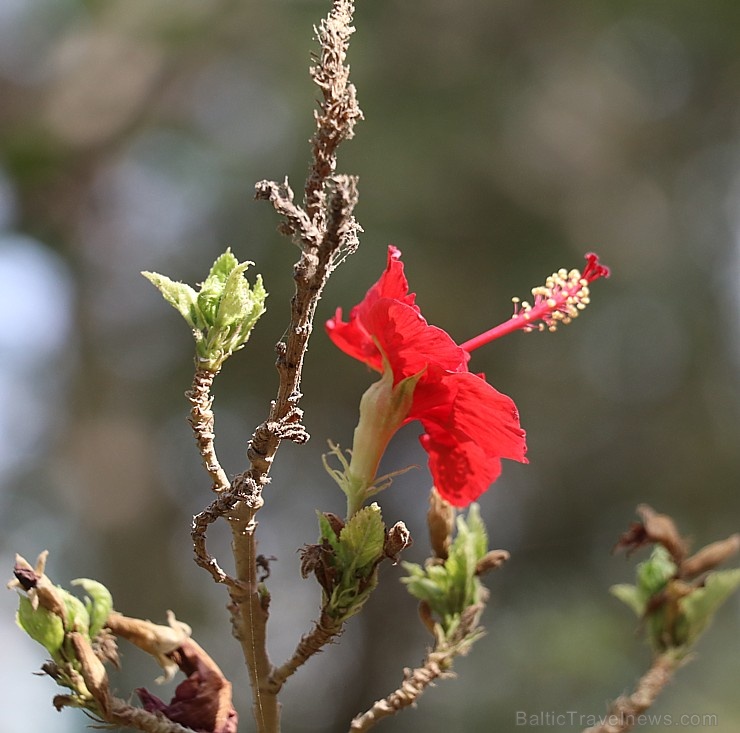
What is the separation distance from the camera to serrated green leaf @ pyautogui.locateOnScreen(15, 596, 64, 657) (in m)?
0.79

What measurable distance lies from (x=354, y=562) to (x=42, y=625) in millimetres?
287

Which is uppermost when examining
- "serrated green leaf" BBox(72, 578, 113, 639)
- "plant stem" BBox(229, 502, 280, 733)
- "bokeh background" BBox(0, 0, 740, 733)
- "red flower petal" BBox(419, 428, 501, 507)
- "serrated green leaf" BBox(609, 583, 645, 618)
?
"bokeh background" BBox(0, 0, 740, 733)

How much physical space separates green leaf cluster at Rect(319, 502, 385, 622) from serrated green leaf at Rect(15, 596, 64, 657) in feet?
0.80

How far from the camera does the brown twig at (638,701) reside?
0.96 metres

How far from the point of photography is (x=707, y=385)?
4.92 meters

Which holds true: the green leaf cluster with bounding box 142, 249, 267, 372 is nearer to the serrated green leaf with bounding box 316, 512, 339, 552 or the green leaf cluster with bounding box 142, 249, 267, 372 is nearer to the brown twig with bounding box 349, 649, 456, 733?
the serrated green leaf with bounding box 316, 512, 339, 552

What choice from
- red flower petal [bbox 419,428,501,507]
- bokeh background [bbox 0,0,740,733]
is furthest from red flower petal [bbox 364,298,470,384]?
bokeh background [bbox 0,0,740,733]


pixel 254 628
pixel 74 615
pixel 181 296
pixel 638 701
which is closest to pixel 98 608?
pixel 74 615

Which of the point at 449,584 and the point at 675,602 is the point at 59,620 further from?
the point at 675,602

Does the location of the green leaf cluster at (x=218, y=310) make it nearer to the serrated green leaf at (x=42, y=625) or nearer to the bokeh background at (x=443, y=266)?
the serrated green leaf at (x=42, y=625)

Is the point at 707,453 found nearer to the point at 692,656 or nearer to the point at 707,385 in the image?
the point at 707,385

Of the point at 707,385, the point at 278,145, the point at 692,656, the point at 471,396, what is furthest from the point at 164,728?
the point at 707,385

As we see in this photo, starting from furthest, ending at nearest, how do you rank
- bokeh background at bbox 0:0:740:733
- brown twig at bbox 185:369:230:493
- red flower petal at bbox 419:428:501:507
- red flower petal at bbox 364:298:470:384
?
bokeh background at bbox 0:0:740:733
red flower petal at bbox 419:428:501:507
red flower petal at bbox 364:298:470:384
brown twig at bbox 185:369:230:493

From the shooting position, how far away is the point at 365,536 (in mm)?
790
